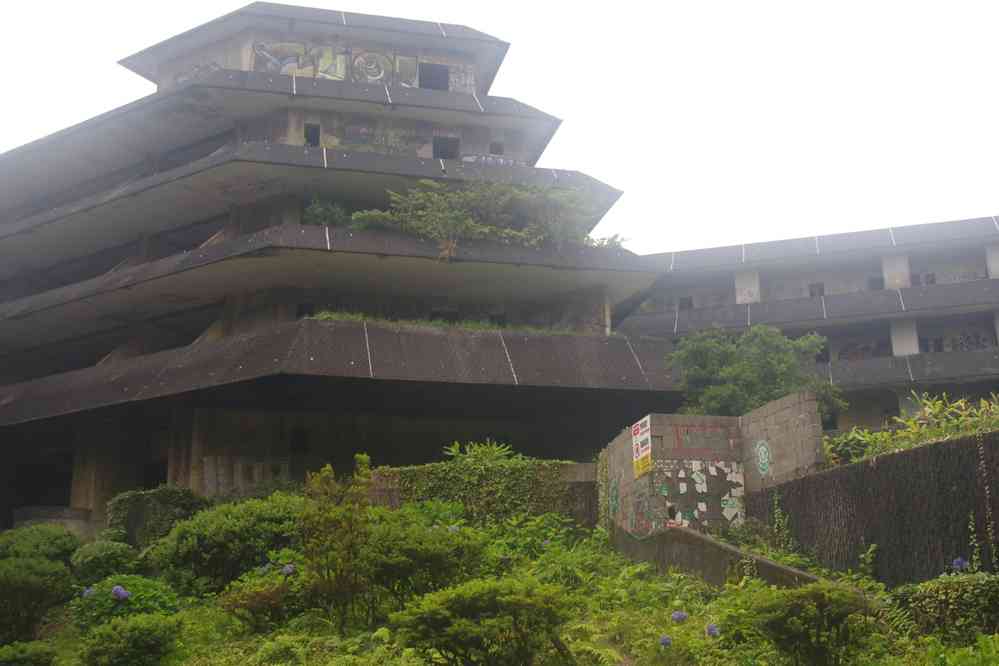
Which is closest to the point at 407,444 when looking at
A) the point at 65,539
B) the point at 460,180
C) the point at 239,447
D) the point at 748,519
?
the point at 239,447

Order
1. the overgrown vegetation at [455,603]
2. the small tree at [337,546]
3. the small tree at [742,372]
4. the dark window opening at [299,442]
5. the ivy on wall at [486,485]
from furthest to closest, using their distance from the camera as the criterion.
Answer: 1. the dark window opening at [299,442]
2. the small tree at [742,372]
3. the ivy on wall at [486,485]
4. the small tree at [337,546]
5. the overgrown vegetation at [455,603]

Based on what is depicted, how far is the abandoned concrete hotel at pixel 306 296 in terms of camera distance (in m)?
29.9

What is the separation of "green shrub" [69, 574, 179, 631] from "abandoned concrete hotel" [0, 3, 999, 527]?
36.4ft

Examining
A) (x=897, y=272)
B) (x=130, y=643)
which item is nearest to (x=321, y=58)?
(x=897, y=272)

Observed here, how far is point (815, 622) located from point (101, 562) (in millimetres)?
13808

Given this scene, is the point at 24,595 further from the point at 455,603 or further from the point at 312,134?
the point at 312,134

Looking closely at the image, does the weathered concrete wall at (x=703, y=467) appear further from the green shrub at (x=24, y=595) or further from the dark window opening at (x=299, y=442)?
the dark window opening at (x=299, y=442)

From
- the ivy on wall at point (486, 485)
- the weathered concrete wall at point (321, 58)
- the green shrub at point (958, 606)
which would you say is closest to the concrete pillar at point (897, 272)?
the weathered concrete wall at point (321, 58)

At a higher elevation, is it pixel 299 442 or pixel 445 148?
pixel 445 148

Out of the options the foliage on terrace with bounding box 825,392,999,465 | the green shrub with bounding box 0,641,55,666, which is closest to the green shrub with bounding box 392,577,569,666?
the foliage on terrace with bounding box 825,392,999,465

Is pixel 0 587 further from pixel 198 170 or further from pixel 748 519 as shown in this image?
pixel 198 170

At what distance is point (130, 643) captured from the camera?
12625 mm

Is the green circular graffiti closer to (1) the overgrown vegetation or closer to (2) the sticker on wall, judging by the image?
(2) the sticker on wall

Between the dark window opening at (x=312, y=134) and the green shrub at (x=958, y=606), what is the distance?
2620cm
